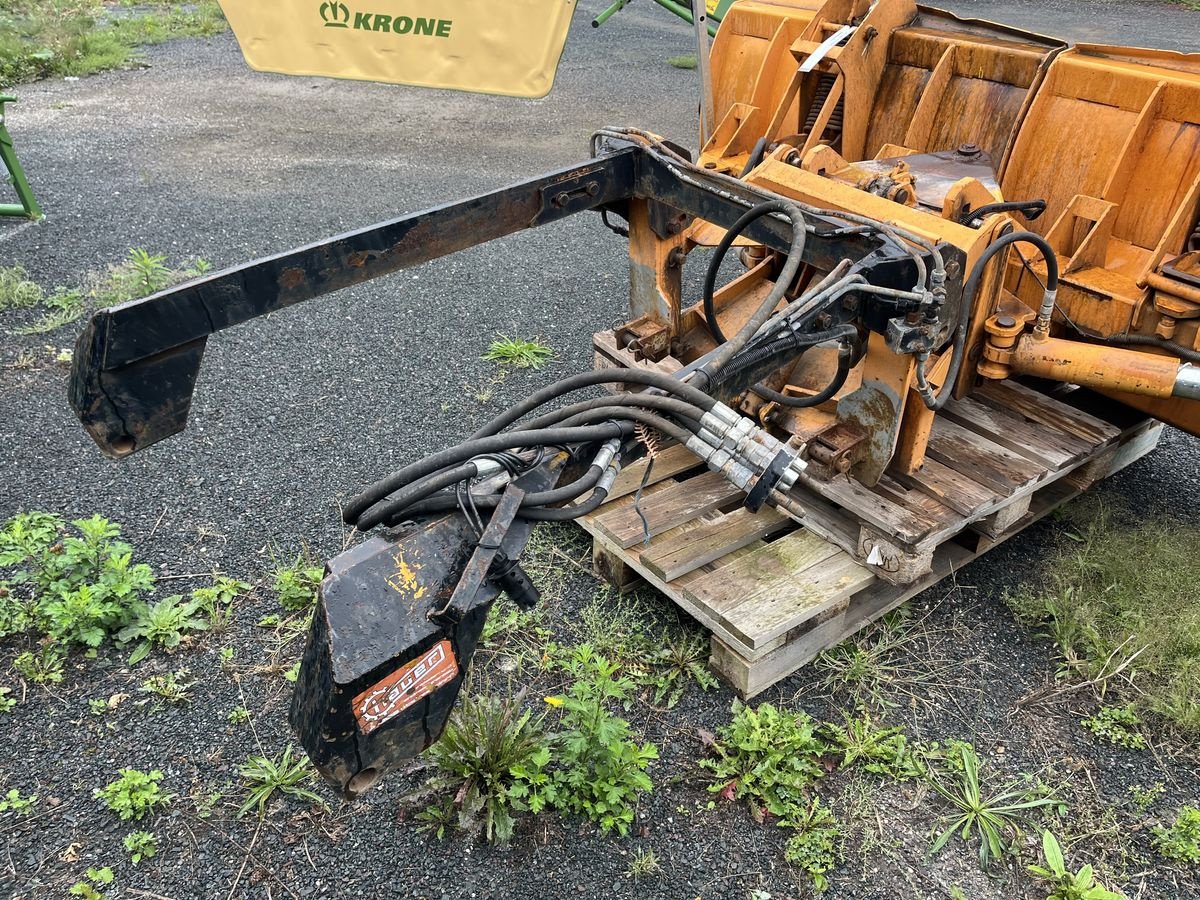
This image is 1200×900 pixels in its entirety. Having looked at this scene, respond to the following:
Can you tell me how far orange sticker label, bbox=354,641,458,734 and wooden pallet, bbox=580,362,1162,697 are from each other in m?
1.22

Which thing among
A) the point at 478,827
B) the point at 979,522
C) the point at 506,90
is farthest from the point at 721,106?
the point at 478,827

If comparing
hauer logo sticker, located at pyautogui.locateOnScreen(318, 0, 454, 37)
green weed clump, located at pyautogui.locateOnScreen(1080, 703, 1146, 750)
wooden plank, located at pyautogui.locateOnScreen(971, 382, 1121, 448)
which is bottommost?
green weed clump, located at pyautogui.locateOnScreen(1080, 703, 1146, 750)

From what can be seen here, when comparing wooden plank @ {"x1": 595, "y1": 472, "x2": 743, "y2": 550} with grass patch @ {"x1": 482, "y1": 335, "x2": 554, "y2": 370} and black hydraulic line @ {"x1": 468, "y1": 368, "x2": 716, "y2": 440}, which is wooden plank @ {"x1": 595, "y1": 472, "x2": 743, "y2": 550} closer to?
black hydraulic line @ {"x1": 468, "y1": 368, "x2": 716, "y2": 440}

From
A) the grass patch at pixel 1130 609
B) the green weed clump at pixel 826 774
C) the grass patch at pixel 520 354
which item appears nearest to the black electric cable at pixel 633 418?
the green weed clump at pixel 826 774

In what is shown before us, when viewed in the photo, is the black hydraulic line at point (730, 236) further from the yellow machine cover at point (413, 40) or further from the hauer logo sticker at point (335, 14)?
the hauer logo sticker at point (335, 14)

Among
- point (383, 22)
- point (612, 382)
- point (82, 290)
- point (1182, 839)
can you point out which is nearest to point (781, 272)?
point (612, 382)

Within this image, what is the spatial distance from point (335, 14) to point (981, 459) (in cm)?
456

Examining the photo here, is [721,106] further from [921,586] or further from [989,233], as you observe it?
[921,586]

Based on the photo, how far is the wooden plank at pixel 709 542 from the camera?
303 centimetres

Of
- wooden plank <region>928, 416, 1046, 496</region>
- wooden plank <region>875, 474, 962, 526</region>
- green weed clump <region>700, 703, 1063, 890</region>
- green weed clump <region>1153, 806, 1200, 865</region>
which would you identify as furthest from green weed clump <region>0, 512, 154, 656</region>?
green weed clump <region>1153, 806, 1200, 865</region>

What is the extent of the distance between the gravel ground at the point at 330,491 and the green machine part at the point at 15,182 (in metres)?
0.16

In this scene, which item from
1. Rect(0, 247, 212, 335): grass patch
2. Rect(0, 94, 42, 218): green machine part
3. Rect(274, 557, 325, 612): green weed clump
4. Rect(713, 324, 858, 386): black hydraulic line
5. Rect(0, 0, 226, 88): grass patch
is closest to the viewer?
Rect(713, 324, 858, 386): black hydraulic line

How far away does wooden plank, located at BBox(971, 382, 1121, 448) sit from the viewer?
3357mm

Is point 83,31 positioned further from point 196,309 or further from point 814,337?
point 814,337
